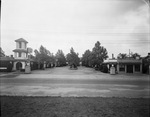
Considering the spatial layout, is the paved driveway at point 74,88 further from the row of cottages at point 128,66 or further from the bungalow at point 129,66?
the bungalow at point 129,66

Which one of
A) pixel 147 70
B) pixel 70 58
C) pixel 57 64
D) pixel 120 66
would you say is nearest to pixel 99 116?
pixel 120 66

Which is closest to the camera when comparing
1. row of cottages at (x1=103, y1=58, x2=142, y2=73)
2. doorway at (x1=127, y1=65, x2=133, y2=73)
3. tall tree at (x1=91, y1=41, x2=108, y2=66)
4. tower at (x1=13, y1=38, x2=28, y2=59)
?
row of cottages at (x1=103, y1=58, x2=142, y2=73)

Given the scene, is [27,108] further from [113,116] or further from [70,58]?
[70,58]

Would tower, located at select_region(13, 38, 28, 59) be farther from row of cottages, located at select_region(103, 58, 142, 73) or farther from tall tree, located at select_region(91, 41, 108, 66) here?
row of cottages, located at select_region(103, 58, 142, 73)

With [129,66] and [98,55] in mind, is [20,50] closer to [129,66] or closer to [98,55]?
[98,55]

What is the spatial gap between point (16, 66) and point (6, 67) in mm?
4742

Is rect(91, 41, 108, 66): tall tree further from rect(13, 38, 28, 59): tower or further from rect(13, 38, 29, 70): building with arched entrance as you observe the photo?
rect(13, 38, 28, 59): tower

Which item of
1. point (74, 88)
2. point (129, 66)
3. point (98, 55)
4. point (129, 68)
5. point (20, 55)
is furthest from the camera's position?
point (98, 55)

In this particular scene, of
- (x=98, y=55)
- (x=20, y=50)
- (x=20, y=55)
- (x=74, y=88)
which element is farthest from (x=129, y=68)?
(x=20, y=50)

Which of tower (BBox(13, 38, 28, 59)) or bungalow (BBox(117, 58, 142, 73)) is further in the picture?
tower (BBox(13, 38, 28, 59))

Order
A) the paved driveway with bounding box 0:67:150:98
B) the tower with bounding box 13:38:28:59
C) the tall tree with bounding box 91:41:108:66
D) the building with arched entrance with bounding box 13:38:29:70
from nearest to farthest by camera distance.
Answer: the paved driveway with bounding box 0:67:150:98 → the building with arched entrance with bounding box 13:38:29:70 → the tower with bounding box 13:38:28:59 → the tall tree with bounding box 91:41:108:66

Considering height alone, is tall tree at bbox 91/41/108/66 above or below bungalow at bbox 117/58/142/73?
above

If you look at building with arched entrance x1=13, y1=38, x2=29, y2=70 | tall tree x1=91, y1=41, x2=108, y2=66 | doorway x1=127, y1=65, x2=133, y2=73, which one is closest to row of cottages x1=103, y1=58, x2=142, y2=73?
doorway x1=127, y1=65, x2=133, y2=73

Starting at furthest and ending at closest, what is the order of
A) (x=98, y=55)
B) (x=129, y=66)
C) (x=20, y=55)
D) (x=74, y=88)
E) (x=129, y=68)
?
(x=98, y=55) < (x=20, y=55) < (x=129, y=66) < (x=129, y=68) < (x=74, y=88)
